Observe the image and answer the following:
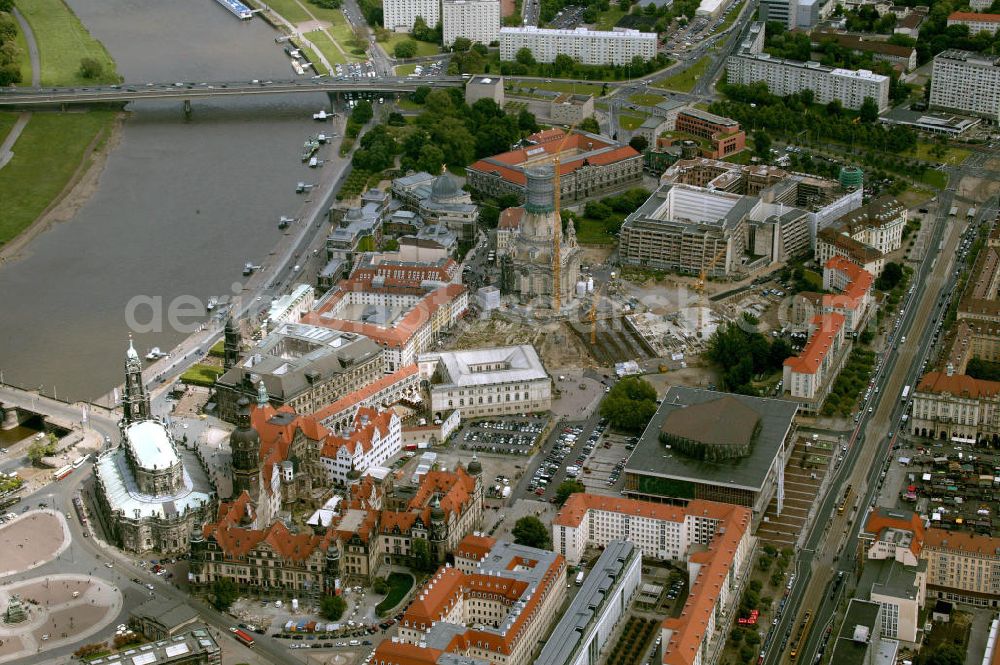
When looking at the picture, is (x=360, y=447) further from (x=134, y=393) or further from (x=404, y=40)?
(x=404, y=40)

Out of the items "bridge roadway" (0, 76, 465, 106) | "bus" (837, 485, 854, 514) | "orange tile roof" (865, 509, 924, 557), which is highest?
"bridge roadway" (0, 76, 465, 106)

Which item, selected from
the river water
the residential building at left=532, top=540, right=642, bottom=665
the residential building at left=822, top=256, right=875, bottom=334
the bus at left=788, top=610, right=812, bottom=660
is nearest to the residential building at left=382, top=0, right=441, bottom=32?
the river water

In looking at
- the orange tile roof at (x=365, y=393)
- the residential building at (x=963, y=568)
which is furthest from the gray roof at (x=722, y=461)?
the orange tile roof at (x=365, y=393)

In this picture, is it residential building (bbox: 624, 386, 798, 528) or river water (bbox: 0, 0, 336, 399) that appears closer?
residential building (bbox: 624, 386, 798, 528)

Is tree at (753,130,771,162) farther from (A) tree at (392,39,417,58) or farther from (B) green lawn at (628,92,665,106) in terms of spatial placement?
(A) tree at (392,39,417,58)

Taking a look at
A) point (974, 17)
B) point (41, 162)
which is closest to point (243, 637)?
point (41, 162)

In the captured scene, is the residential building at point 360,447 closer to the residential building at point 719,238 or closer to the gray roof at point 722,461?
the gray roof at point 722,461

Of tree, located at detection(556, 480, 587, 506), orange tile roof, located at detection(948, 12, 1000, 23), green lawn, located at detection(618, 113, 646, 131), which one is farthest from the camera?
orange tile roof, located at detection(948, 12, 1000, 23)

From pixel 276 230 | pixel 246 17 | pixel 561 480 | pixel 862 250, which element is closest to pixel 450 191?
pixel 276 230
